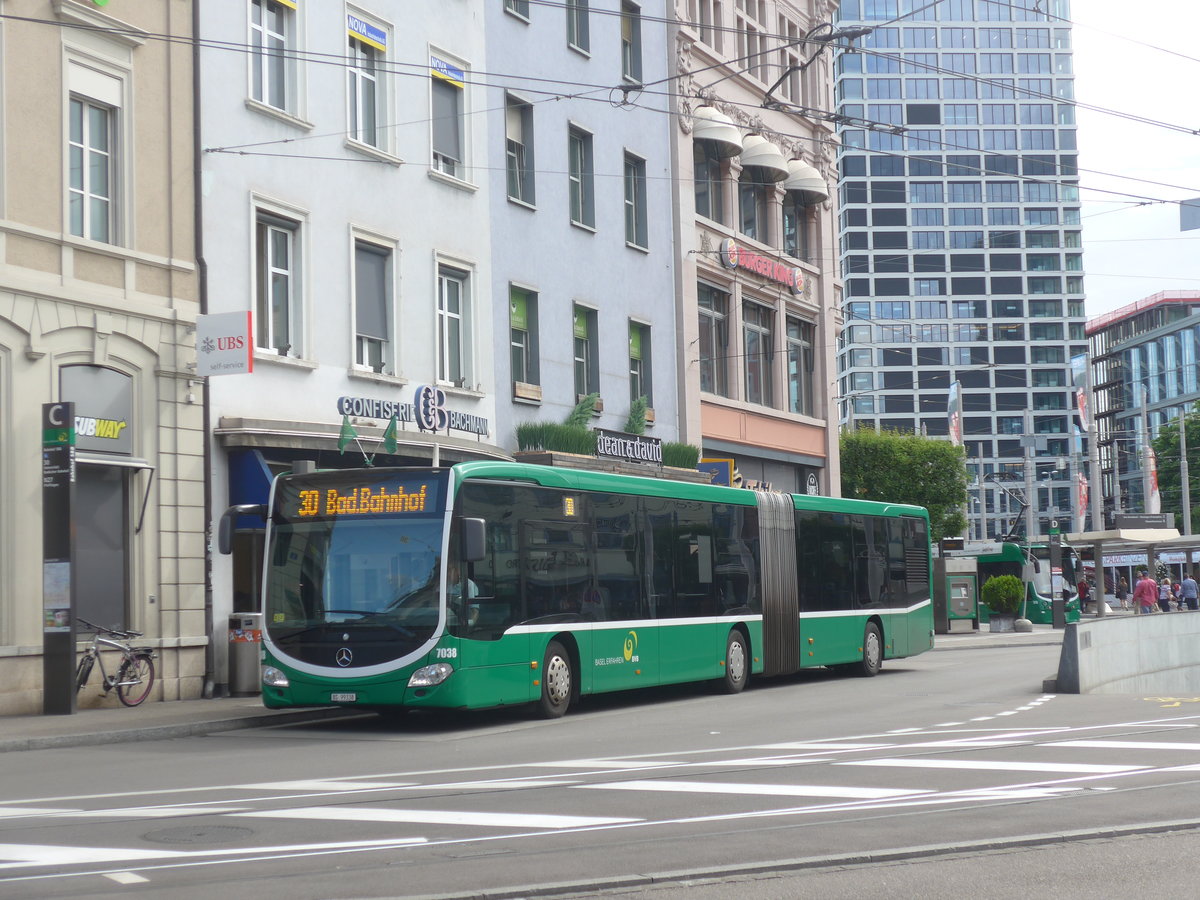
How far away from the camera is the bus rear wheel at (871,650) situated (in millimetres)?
26594

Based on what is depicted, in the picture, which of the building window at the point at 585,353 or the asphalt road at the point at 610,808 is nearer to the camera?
the asphalt road at the point at 610,808

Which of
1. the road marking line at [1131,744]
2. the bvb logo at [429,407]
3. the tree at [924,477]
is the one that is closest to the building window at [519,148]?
the bvb logo at [429,407]

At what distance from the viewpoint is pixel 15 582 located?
1923 centimetres

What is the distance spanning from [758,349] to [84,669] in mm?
24375

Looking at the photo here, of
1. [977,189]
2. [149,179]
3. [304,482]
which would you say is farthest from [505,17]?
[977,189]

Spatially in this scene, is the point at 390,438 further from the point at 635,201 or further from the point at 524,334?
the point at 635,201

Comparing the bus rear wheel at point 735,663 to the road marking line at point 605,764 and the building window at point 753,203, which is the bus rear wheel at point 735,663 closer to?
the road marking line at point 605,764

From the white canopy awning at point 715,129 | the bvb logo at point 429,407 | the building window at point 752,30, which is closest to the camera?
the bvb logo at point 429,407

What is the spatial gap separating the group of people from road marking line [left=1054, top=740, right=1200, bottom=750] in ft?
114

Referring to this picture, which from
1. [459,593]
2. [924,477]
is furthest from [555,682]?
[924,477]

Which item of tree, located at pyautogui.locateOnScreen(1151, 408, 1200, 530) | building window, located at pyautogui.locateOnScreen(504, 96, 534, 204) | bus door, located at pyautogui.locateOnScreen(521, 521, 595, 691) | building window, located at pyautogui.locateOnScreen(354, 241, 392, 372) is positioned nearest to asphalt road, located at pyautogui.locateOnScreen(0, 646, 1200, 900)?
bus door, located at pyautogui.locateOnScreen(521, 521, 595, 691)

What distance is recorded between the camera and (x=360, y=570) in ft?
55.3

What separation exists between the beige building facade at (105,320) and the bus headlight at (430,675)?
4710 millimetres

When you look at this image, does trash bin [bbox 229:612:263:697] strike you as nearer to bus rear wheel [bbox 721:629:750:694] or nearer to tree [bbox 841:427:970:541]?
bus rear wheel [bbox 721:629:750:694]
